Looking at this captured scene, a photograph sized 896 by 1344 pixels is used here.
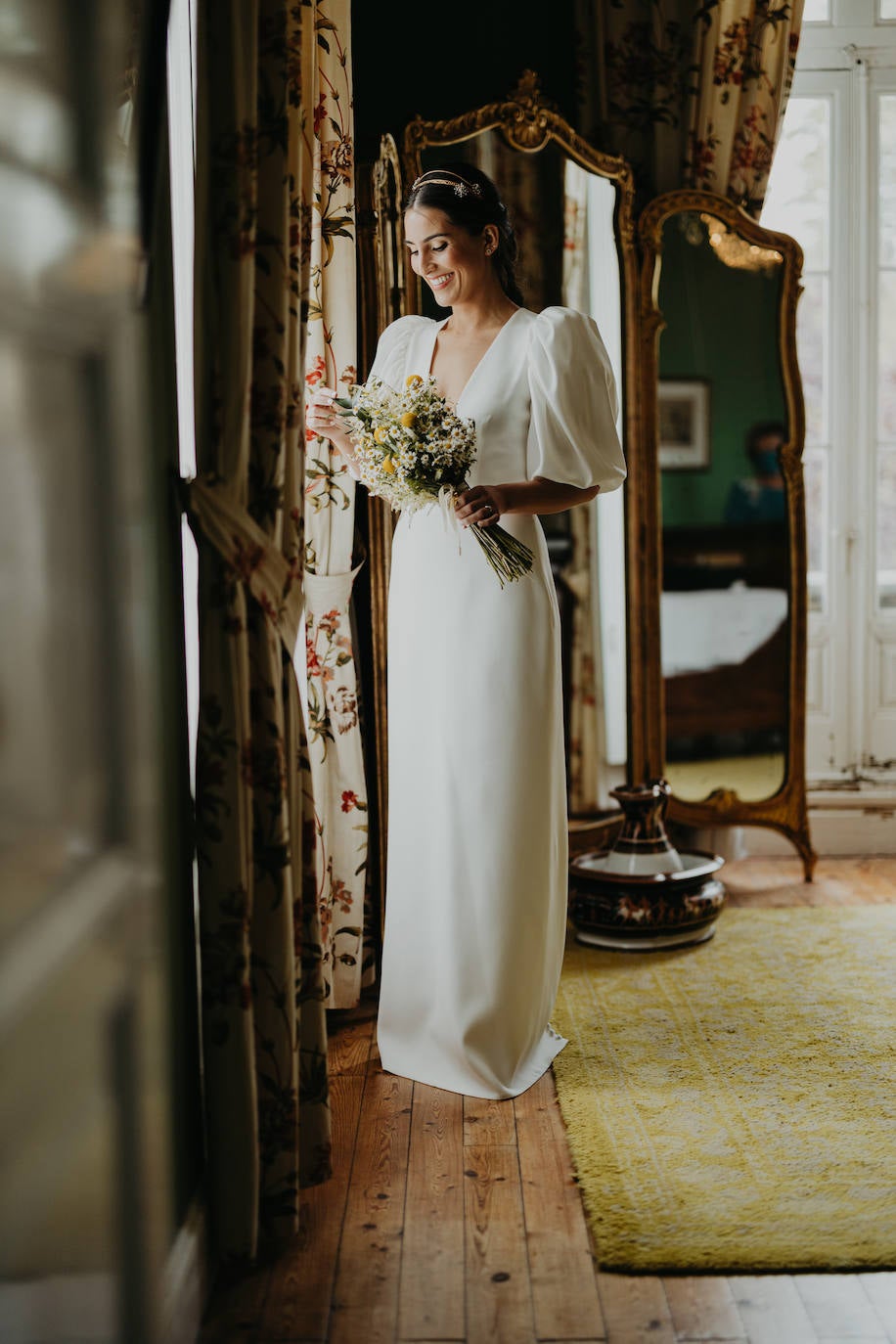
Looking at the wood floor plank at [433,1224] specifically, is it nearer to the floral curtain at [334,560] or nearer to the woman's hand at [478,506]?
the floral curtain at [334,560]

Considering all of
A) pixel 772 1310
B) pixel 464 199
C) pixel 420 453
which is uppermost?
pixel 464 199

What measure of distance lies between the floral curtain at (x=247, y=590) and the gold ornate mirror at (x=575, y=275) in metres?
1.22

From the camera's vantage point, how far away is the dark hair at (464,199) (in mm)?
2410

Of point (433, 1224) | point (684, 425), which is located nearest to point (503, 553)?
point (433, 1224)

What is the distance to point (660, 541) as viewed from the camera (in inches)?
145

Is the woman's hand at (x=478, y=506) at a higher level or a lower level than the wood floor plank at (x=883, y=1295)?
higher

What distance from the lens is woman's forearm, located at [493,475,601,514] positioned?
91.5 inches

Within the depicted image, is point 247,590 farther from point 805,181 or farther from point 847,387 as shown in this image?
point 805,181

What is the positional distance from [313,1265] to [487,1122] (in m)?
0.54

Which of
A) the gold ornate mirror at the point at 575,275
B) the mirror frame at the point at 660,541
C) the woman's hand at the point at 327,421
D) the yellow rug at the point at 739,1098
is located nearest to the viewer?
the yellow rug at the point at 739,1098

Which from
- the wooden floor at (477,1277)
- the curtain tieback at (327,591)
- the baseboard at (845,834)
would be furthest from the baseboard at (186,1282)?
the baseboard at (845,834)

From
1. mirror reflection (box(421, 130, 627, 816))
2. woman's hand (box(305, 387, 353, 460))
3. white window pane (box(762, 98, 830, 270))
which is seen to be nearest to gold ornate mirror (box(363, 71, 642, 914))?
mirror reflection (box(421, 130, 627, 816))

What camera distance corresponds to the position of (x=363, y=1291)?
171 cm

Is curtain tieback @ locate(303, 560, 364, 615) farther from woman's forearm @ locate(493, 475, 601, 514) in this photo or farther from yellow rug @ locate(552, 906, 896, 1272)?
yellow rug @ locate(552, 906, 896, 1272)
